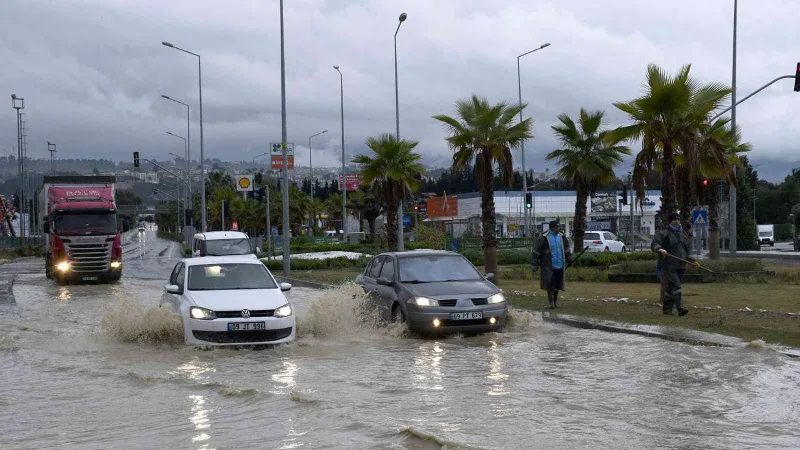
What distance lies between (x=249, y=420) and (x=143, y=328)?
5.88 metres

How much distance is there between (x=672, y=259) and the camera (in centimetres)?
1513

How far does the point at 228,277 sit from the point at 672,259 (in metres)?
7.35

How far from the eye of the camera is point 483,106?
2542 centimetres

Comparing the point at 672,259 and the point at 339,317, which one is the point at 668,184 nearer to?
the point at 672,259

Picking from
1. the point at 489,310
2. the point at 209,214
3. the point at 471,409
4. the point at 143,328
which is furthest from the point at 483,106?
the point at 209,214

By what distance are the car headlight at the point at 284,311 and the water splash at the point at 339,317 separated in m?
0.97

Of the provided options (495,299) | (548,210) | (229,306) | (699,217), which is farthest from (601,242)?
(548,210)

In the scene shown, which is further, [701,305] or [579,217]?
[579,217]

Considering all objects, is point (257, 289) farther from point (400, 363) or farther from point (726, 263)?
point (726, 263)

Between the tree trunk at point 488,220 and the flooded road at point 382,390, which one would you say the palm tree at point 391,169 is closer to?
the tree trunk at point 488,220

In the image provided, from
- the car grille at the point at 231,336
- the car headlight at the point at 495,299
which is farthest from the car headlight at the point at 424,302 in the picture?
the car grille at the point at 231,336

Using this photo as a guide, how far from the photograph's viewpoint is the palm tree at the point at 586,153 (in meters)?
36.7

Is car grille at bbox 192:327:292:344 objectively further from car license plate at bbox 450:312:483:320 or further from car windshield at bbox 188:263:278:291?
car license plate at bbox 450:312:483:320

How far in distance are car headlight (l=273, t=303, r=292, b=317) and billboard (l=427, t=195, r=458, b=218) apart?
65.4 meters
